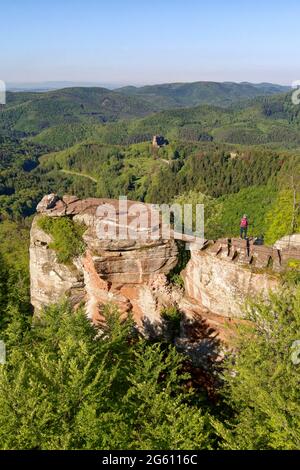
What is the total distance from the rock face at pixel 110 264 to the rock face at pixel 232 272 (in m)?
3.23

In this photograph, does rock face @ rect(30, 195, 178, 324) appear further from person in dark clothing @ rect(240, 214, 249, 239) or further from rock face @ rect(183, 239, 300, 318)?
person in dark clothing @ rect(240, 214, 249, 239)

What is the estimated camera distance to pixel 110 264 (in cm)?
3472

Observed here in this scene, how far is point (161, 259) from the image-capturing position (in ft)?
112

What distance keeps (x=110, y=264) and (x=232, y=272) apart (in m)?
11.3

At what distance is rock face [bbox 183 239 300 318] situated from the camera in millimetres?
29672

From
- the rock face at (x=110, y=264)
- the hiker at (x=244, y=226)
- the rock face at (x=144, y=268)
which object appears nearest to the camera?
the rock face at (x=144, y=268)

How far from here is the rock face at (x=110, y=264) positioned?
34.0m

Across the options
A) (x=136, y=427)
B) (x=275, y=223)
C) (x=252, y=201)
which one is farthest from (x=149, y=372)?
(x=252, y=201)

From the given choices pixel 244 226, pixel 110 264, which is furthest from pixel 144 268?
pixel 244 226

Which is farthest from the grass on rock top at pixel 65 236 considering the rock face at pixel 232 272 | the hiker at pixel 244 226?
the hiker at pixel 244 226

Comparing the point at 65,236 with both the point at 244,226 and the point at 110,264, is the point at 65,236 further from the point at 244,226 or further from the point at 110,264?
the point at 244,226

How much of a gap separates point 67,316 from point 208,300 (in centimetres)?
1207

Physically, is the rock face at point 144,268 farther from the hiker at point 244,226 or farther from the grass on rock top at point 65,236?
the hiker at point 244,226

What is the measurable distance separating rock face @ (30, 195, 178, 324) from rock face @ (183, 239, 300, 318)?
10.6 feet
